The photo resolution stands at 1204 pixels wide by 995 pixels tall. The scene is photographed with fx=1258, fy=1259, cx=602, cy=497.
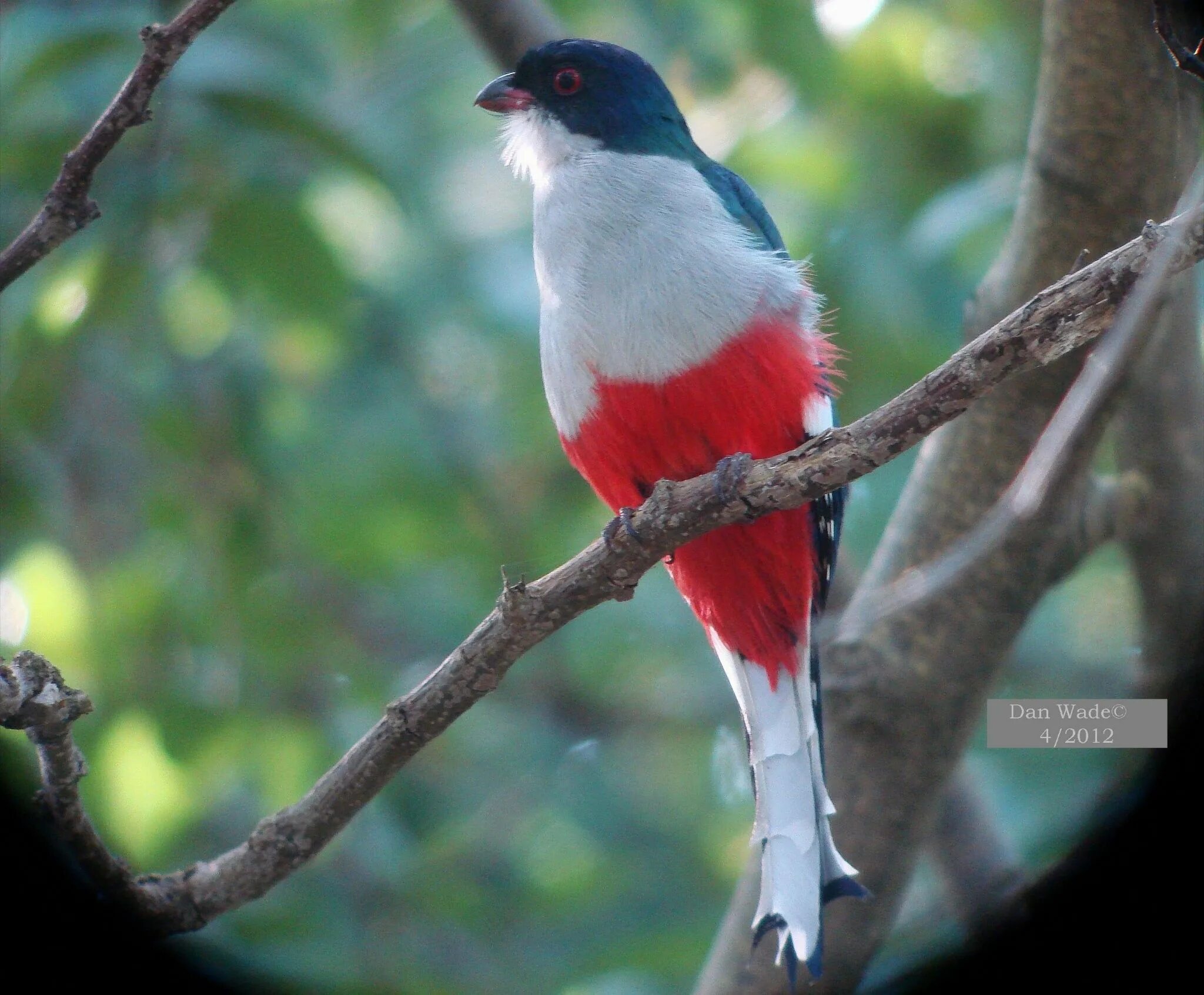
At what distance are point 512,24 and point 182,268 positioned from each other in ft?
4.67

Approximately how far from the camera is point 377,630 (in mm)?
5785

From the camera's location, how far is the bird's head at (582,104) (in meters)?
3.60

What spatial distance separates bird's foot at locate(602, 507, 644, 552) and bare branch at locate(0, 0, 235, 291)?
1153 mm

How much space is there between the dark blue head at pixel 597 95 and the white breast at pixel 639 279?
22 centimetres

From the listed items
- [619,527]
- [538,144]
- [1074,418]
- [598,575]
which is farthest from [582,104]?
[1074,418]

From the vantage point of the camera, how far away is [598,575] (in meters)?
2.54

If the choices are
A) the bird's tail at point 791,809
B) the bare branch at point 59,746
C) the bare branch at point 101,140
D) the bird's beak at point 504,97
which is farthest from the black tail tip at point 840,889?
the bird's beak at point 504,97

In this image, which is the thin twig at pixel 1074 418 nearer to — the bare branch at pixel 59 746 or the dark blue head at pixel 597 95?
the dark blue head at pixel 597 95

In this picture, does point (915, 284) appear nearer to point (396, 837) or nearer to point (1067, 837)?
point (1067, 837)

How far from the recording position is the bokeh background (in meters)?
3.81

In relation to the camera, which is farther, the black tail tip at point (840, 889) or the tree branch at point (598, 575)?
the black tail tip at point (840, 889)

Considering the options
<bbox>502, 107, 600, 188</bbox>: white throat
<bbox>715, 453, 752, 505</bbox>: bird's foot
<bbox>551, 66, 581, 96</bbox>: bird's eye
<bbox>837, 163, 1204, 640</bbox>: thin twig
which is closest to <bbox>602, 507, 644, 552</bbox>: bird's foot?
<bbox>715, 453, 752, 505</bbox>: bird's foot

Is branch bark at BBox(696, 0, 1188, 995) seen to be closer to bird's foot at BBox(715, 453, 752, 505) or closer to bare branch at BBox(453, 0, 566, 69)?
bird's foot at BBox(715, 453, 752, 505)

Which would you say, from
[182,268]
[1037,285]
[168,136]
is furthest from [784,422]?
[182,268]
